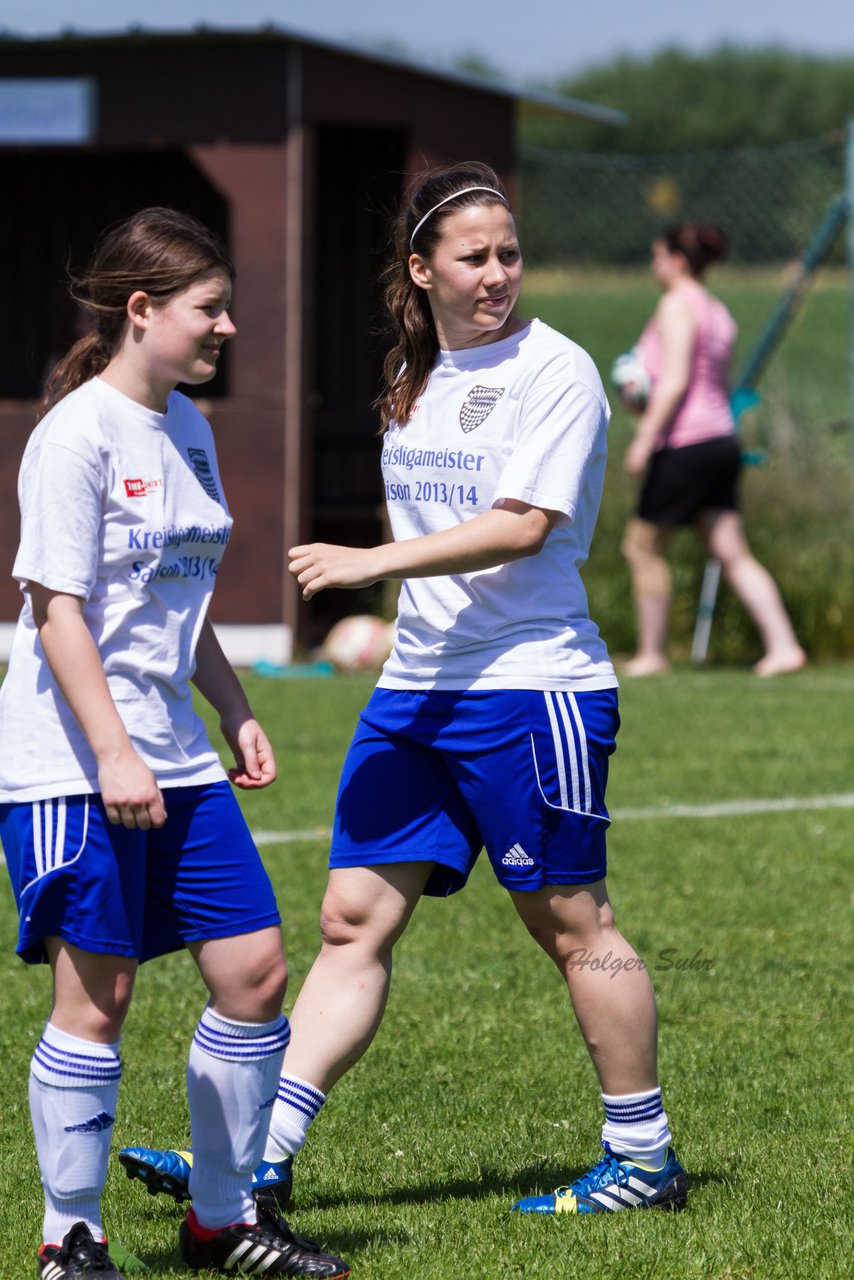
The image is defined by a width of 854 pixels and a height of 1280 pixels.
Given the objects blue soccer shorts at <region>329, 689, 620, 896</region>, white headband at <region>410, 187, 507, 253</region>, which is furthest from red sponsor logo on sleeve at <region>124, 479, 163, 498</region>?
white headband at <region>410, 187, 507, 253</region>

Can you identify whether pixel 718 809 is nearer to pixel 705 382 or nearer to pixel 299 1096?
pixel 299 1096

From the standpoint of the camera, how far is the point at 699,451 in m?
10.4

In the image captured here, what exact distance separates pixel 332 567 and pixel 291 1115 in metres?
1.06

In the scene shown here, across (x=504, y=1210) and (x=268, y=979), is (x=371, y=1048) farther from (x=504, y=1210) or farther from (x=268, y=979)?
(x=268, y=979)

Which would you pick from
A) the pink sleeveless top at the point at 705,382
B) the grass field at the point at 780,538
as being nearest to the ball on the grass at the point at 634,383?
the pink sleeveless top at the point at 705,382

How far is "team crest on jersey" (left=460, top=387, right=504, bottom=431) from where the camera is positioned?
351 cm

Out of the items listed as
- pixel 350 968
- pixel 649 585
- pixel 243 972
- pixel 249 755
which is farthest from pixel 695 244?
pixel 243 972

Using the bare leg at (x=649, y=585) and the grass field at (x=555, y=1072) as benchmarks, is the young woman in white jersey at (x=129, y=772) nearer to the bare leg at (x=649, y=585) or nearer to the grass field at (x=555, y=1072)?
the grass field at (x=555, y=1072)

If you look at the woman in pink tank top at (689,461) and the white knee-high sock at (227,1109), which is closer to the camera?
the white knee-high sock at (227,1109)

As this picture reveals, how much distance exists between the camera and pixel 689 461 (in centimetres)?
1036

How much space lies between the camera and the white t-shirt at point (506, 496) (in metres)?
3.43

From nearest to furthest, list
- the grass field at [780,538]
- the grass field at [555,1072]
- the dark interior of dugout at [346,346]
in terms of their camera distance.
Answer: the grass field at [555,1072], the grass field at [780,538], the dark interior of dugout at [346,346]

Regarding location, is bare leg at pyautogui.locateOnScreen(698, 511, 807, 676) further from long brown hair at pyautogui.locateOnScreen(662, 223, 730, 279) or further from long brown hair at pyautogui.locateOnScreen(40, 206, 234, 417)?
long brown hair at pyautogui.locateOnScreen(40, 206, 234, 417)

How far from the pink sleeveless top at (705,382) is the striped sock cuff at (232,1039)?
7.58 metres
